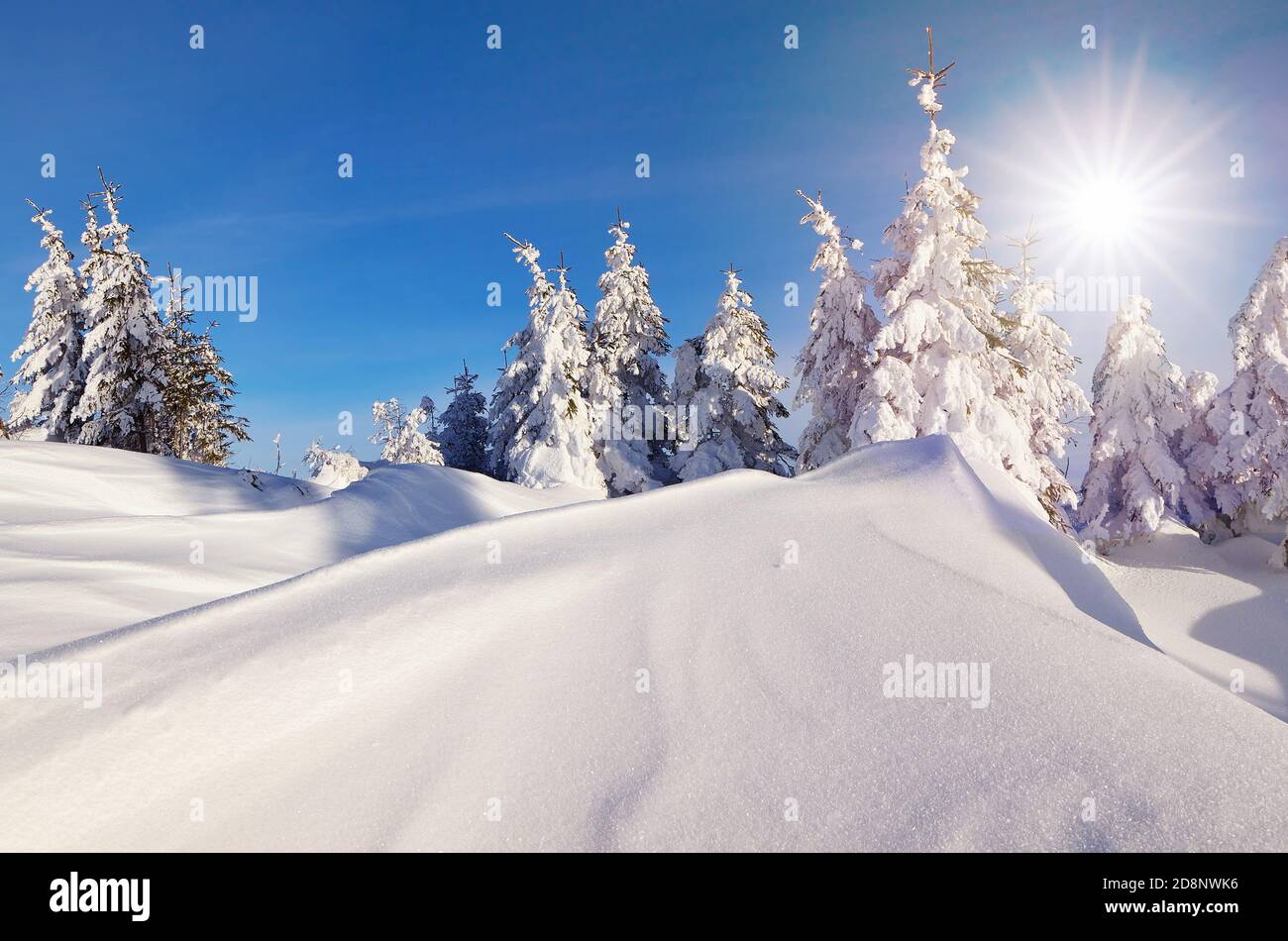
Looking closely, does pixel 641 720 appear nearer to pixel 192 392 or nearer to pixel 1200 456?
pixel 1200 456

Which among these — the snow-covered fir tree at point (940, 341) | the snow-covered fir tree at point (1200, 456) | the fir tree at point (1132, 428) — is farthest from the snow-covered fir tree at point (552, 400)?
the snow-covered fir tree at point (1200, 456)

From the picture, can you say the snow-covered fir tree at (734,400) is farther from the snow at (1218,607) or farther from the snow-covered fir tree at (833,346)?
the snow at (1218,607)

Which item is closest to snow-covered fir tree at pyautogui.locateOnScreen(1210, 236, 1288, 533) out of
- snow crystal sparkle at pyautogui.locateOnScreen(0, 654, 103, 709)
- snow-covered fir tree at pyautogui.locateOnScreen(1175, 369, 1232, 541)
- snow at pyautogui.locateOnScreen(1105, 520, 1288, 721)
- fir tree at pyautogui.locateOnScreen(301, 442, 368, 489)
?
snow-covered fir tree at pyautogui.locateOnScreen(1175, 369, 1232, 541)

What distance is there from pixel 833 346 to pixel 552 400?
9.69m

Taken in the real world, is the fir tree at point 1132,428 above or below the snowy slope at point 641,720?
above

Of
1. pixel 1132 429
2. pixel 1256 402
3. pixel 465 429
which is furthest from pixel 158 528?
pixel 465 429

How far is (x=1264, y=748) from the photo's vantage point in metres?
2.48

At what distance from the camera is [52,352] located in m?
23.7

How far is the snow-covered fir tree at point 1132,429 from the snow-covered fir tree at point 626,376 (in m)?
13.6

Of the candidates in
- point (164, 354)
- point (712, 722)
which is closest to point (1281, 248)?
point (712, 722)

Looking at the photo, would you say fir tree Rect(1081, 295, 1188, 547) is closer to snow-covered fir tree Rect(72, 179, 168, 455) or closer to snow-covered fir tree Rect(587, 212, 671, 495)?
snow-covered fir tree Rect(587, 212, 671, 495)

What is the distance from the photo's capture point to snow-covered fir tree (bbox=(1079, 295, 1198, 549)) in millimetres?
14133

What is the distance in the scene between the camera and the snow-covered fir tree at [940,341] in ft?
42.7
